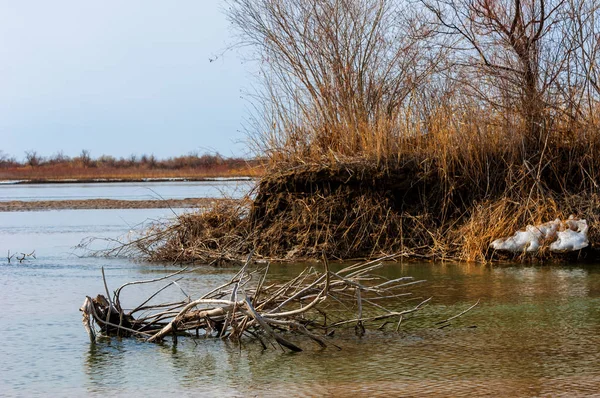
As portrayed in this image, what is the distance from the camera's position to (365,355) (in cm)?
576

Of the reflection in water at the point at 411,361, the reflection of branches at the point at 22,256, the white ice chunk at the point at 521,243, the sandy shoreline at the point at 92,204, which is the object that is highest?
the sandy shoreline at the point at 92,204

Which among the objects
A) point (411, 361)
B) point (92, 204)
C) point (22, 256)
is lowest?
point (411, 361)

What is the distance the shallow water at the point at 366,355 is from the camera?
5.00 meters

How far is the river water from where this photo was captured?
16.4ft

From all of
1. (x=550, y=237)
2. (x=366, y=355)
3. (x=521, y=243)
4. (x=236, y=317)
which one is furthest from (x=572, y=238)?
(x=236, y=317)

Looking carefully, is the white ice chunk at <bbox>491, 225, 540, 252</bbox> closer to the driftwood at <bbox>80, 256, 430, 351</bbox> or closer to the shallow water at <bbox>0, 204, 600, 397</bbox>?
the shallow water at <bbox>0, 204, 600, 397</bbox>

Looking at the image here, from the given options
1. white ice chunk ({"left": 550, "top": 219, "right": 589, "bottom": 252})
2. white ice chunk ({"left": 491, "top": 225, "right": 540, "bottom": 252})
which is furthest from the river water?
white ice chunk ({"left": 491, "top": 225, "right": 540, "bottom": 252})

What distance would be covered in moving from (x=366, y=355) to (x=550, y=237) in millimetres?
5787

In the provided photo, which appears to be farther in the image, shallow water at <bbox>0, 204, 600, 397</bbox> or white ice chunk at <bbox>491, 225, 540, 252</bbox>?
white ice chunk at <bbox>491, 225, 540, 252</bbox>

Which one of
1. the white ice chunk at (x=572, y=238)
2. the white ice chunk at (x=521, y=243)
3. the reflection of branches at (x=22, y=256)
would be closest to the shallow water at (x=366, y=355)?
the white ice chunk at (x=572, y=238)

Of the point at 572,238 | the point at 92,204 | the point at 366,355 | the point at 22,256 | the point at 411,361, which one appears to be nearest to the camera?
the point at 411,361

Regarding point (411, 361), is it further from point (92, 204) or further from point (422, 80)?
point (92, 204)

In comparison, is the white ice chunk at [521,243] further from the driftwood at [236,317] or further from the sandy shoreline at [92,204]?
the sandy shoreline at [92,204]

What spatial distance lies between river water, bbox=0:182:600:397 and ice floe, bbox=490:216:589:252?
150 cm
